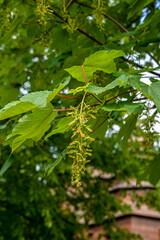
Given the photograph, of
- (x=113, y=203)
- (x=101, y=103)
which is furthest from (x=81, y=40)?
(x=113, y=203)

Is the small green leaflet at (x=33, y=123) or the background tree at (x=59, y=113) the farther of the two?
the background tree at (x=59, y=113)

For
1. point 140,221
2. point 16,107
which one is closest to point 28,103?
point 16,107

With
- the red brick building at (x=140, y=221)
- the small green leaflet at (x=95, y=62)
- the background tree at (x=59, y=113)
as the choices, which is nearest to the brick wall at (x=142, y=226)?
the red brick building at (x=140, y=221)

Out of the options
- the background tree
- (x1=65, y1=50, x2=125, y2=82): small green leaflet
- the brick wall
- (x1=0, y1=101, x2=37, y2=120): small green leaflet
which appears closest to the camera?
(x1=0, y1=101, x2=37, y2=120): small green leaflet

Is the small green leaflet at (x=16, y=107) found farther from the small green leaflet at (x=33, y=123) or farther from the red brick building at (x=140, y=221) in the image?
the red brick building at (x=140, y=221)

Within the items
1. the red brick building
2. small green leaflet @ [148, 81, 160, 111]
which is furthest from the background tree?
the red brick building

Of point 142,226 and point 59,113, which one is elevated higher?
point 59,113

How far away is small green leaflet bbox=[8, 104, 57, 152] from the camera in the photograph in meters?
1.17

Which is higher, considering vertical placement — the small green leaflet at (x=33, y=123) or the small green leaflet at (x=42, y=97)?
the small green leaflet at (x=42, y=97)

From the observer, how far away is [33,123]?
120cm

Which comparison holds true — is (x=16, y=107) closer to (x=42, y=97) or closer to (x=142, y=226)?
(x=42, y=97)

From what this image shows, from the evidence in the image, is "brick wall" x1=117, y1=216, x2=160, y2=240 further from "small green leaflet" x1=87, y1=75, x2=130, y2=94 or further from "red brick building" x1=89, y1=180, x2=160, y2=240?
"small green leaflet" x1=87, y1=75, x2=130, y2=94

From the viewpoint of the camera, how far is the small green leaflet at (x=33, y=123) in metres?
1.17

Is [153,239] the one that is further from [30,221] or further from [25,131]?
[25,131]
